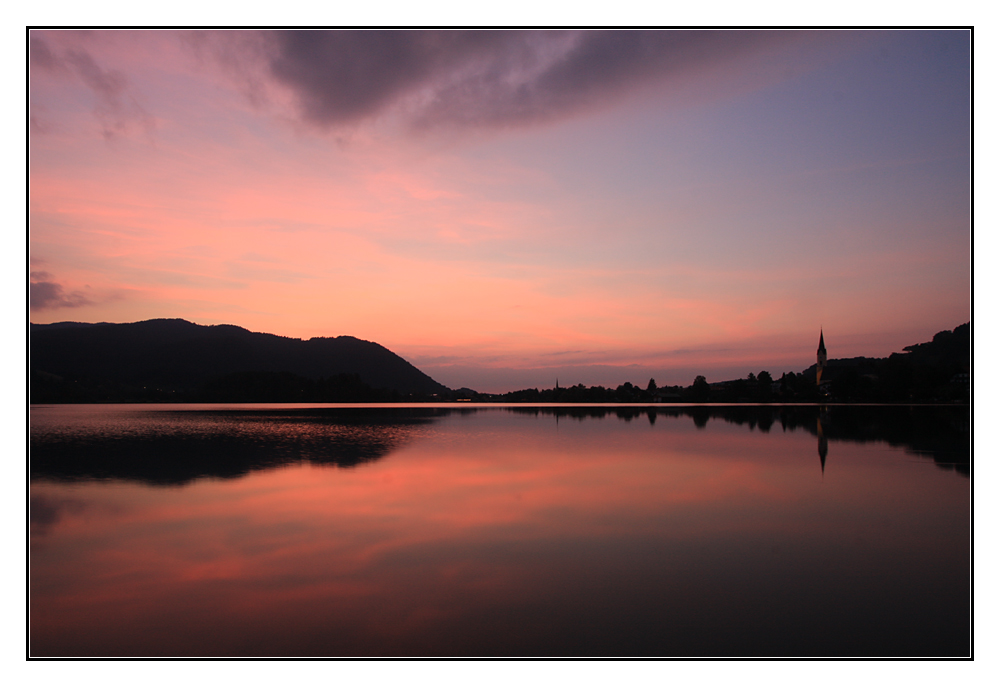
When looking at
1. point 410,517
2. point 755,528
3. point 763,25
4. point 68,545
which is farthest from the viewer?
point 410,517

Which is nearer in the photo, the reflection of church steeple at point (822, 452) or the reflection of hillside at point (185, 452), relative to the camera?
the reflection of hillside at point (185, 452)

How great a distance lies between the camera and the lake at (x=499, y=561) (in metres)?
8.83

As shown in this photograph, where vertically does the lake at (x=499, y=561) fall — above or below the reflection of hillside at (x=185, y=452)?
above

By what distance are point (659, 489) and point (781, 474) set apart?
274 inches

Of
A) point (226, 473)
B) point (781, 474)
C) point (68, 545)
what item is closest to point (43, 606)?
point (68, 545)

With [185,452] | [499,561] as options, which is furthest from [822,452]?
[185,452]

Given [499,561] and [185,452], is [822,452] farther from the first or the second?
[185,452]

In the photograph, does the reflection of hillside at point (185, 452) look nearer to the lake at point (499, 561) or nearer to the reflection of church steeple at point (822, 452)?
the lake at point (499, 561)

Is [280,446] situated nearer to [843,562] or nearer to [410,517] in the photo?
[410,517]

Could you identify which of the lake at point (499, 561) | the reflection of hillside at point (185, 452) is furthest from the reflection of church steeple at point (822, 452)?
the reflection of hillside at point (185, 452)

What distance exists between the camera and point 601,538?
555 inches

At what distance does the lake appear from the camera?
8828 millimetres

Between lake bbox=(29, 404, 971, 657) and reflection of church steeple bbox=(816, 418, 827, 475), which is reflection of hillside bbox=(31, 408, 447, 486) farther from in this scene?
reflection of church steeple bbox=(816, 418, 827, 475)

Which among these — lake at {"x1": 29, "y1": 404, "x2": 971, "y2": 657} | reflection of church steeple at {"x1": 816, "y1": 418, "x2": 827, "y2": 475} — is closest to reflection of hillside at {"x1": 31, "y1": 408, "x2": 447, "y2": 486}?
lake at {"x1": 29, "y1": 404, "x2": 971, "y2": 657}
